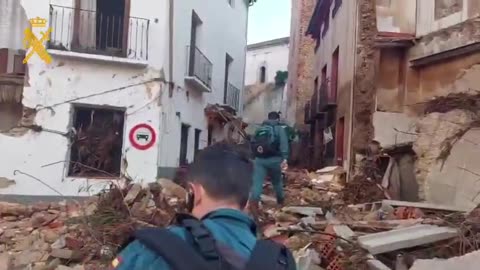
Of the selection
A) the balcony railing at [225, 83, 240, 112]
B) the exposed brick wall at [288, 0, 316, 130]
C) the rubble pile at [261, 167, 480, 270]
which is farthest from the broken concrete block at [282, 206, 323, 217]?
the exposed brick wall at [288, 0, 316, 130]

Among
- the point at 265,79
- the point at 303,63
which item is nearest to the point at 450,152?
the point at 303,63

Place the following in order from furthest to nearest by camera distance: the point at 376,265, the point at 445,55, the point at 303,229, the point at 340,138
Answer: the point at 340,138
the point at 445,55
the point at 303,229
the point at 376,265

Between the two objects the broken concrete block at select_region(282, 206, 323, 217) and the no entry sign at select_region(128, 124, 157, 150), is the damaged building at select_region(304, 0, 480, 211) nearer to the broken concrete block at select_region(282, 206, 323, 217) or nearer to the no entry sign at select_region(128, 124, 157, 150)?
the broken concrete block at select_region(282, 206, 323, 217)

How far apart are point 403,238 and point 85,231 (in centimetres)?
376

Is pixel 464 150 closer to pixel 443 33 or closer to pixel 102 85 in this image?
pixel 443 33

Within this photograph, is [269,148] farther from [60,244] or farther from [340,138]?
[340,138]

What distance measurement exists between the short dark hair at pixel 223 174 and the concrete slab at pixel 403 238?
3.50 metres

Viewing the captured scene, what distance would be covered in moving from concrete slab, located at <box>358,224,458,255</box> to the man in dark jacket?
3477mm

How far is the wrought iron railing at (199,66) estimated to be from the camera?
13.7 metres

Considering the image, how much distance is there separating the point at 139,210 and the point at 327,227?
100 inches

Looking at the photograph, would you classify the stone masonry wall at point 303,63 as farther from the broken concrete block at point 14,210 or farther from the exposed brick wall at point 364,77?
the broken concrete block at point 14,210

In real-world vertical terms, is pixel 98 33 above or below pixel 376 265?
above

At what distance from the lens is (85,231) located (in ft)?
22.2

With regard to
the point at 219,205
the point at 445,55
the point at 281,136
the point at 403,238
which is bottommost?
the point at 403,238
